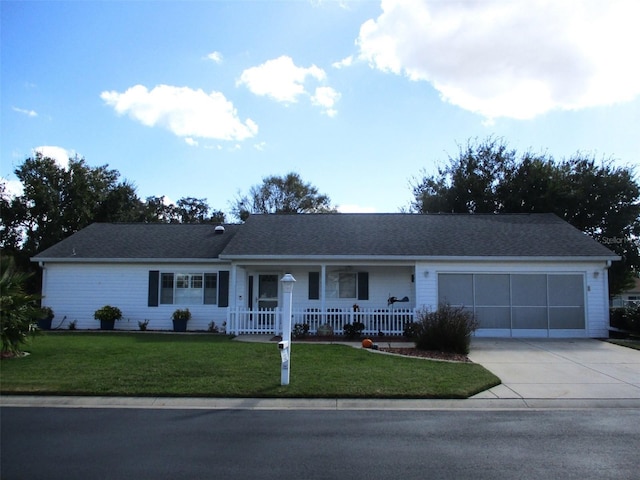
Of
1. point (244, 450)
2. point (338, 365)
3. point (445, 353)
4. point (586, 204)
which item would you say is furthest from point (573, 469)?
point (586, 204)

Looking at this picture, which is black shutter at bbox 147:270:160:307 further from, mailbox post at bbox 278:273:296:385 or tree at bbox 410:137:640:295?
tree at bbox 410:137:640:295

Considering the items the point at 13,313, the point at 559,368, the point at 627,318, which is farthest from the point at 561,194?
the point at 13,313

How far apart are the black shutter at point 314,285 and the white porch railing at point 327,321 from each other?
146 centimetres

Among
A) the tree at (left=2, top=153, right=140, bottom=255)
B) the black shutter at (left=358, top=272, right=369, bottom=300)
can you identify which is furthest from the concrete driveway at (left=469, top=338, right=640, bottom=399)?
the tree at (left=2, top=153, right=140, bottom=255)

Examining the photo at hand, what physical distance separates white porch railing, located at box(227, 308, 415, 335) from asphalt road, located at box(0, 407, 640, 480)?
9.11 m

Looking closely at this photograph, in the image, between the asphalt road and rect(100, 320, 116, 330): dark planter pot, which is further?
rect(100, 320, 116, 330): dark planter pot

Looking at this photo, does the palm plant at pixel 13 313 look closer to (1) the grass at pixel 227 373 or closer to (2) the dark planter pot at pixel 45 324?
(1) the grass at pixel 227 373

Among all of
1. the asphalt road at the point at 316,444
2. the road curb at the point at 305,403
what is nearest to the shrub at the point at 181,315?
the road curb at the point at 305,403

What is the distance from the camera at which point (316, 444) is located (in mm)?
6027

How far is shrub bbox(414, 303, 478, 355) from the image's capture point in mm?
12930

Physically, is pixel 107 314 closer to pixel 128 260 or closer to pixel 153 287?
pixel 153 287

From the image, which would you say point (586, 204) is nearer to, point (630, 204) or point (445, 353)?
point (630, 204)

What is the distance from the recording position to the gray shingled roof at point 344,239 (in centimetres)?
1777

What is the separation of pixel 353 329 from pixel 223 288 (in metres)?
5.56
